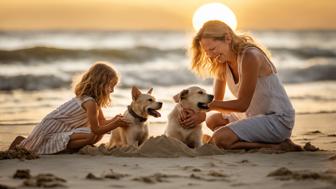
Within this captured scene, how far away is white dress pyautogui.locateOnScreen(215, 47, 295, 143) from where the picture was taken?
7.05 metres

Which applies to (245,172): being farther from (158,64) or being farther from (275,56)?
(275,56)

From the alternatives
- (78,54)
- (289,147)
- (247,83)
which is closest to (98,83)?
(247,83)

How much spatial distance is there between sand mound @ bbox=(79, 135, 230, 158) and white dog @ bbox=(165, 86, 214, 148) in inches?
19.4

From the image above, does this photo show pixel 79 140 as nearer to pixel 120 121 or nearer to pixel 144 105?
pixel 120 121

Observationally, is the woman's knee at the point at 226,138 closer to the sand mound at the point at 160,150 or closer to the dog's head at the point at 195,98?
the sand mound at the point at 160,150

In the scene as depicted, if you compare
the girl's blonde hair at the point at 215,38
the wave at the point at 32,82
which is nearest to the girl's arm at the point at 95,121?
the girl's blonde hair at the point at 215,38

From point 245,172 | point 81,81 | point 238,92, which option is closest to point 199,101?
point 238,92

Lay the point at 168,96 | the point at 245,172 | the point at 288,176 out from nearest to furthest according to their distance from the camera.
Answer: the point at 288,176, the point at 245,172, the point at 168,96

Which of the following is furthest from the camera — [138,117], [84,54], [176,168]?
[84,54]

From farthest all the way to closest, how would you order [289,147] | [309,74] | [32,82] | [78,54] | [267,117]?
[78,54]
[309,74]
[32,82]
[267,117]
[289,147]

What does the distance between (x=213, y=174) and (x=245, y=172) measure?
32 centimetres

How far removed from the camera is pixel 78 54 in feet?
79.9

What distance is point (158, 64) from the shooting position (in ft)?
76.0

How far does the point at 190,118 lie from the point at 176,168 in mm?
1481
